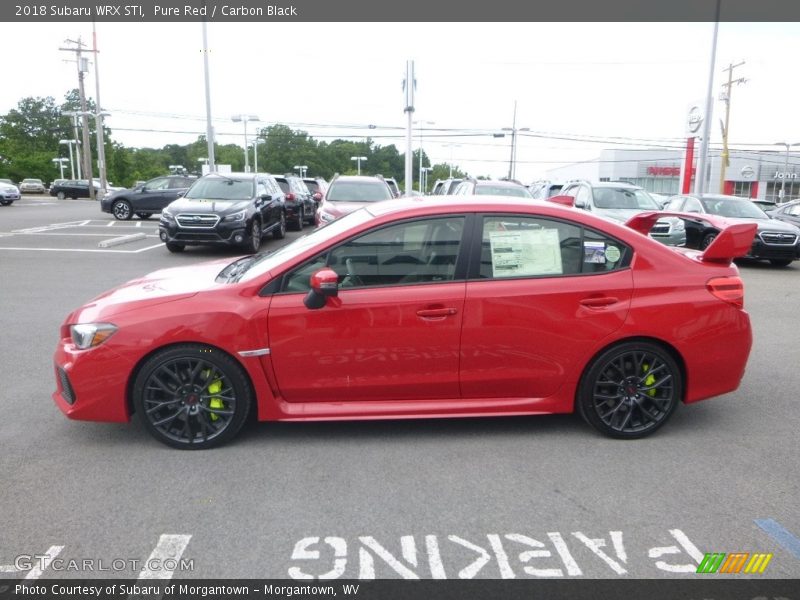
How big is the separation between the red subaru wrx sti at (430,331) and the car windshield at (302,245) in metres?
0.04

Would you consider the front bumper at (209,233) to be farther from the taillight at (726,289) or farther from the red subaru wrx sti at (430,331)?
the taillight at (726,289)

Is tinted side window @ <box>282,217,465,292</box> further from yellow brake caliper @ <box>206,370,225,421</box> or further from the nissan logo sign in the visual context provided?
the nissan logo sign

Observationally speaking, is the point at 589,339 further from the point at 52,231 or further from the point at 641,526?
the point at 52,231

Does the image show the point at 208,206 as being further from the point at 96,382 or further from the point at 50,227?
the point at 96,382

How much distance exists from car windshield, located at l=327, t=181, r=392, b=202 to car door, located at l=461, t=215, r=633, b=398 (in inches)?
409

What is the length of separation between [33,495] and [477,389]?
266 cm

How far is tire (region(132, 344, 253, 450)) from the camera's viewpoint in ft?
13.2

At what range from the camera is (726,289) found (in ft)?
14.3

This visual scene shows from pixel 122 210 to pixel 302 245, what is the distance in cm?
2148

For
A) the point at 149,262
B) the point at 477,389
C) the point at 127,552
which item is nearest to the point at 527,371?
the point at 477,389

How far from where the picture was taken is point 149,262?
41.5 ft

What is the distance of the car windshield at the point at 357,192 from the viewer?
14.5 meters

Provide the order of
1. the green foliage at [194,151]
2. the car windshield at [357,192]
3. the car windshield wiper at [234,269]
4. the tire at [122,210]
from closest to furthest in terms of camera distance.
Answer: the car windshield wiper at [234,269], the car windshield at [357,192], the tire at [122,210], the green foliage at [194,151]

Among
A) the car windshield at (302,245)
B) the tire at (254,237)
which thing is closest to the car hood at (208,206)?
the tire at (254,237)
